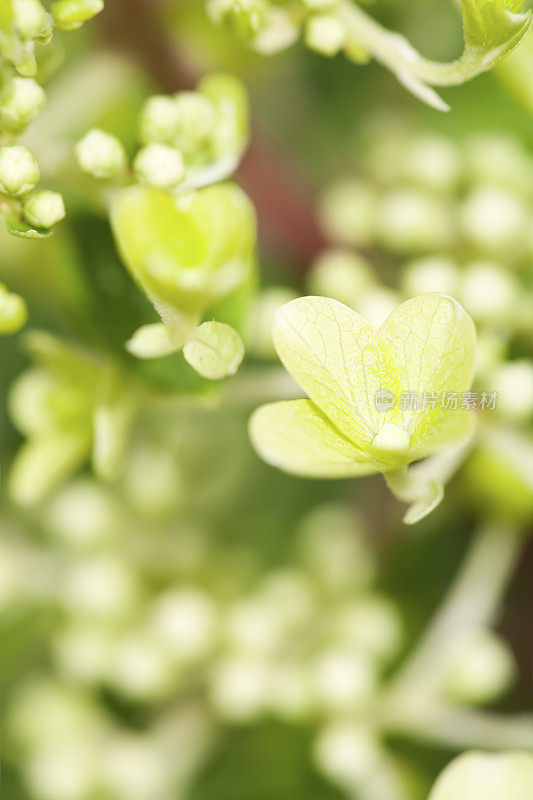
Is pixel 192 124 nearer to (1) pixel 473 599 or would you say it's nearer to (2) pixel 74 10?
(2) pixel 74 10

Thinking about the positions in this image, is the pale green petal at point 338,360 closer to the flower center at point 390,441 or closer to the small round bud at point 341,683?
the flower center at point 390,441

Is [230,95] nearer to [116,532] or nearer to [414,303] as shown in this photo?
[414,303]

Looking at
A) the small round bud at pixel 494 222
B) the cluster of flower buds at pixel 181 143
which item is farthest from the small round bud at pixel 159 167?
the small round bud at pixel 494 222

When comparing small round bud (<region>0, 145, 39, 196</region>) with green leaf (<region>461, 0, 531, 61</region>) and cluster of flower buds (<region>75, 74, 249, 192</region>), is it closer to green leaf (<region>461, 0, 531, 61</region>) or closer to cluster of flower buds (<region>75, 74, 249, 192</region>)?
cluster of flower buds (<region>75, 74, 249, 192</region>)

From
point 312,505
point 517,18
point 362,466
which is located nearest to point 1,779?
point 312,505

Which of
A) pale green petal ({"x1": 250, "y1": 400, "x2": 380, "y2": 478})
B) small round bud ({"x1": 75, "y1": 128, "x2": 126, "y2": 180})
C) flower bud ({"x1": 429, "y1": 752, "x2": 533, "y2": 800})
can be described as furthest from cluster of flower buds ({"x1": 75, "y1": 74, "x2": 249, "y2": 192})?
flower bud ({"x1": 429, "y1": 752, "x2": 533, "y2": 800})
